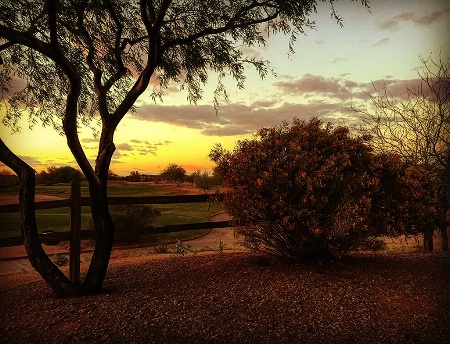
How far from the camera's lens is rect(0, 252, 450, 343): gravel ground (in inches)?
216

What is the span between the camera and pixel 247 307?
20.2 feet

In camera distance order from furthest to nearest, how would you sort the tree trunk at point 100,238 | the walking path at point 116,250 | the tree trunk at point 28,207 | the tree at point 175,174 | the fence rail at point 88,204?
the tree at point 175,174 → the walking path at point 116,250 → the fence rail at point 88,204 → the tree trunk at point 100,238 → the tree trunk at point 28,207

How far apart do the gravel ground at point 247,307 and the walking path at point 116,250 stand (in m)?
4.28

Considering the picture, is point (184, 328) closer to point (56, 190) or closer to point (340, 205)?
point (340, 205)

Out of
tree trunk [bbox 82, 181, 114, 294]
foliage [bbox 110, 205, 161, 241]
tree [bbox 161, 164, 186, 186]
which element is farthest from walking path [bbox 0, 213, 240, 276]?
tree [bbox 161, 164, 186, 186]

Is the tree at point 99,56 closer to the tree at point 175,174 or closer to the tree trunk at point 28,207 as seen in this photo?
the tree trunk at point 28,207

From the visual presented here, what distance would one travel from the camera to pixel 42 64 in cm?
1045

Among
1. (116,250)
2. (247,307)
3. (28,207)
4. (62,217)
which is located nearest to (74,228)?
(28,207)

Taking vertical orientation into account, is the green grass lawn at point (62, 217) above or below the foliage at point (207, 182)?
below

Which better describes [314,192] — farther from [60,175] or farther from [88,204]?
[60,175]

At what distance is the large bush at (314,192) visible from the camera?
7.45 meters

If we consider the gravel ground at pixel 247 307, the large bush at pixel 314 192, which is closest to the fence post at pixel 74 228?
the gravel ground at pixel 247 307

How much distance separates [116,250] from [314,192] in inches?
438

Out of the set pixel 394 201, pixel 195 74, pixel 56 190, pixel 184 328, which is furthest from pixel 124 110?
pixel 56 190
